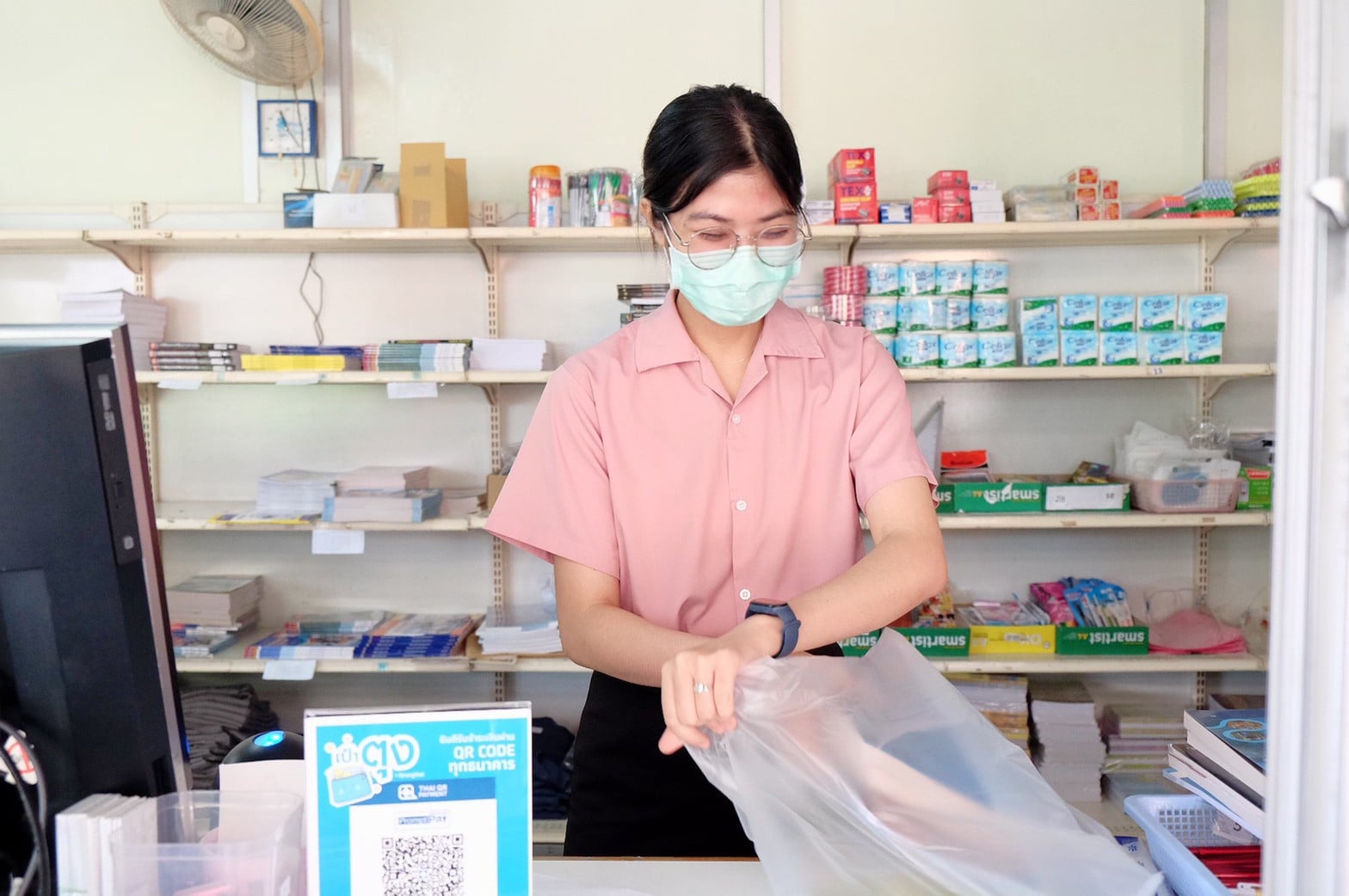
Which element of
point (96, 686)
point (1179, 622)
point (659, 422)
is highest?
point (659, 422)

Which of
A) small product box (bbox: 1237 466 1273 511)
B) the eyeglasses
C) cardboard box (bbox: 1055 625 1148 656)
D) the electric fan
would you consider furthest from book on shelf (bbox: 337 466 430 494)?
small product box (bbox: 1237 466 1273 511)

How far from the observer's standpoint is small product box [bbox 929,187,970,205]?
267cm

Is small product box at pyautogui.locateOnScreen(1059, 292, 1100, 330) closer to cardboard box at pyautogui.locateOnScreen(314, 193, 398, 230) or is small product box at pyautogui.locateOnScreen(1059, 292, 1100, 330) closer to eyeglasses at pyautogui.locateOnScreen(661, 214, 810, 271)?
eyeglasses at pyautogui.locateOnScreen(661, 214, 810, 271)

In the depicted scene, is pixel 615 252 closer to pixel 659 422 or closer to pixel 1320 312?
pixel 659 422

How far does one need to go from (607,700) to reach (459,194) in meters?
1.83

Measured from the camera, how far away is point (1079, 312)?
8.82 feet

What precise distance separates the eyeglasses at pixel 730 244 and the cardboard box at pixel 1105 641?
6.04 feet

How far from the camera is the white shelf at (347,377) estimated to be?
2.67m

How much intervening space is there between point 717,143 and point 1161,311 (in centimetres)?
194

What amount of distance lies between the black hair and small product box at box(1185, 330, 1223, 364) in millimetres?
1833

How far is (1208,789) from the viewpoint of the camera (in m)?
0.93

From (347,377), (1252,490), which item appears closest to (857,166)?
(1252,490)

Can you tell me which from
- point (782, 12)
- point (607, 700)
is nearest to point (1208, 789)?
point (607, 700)

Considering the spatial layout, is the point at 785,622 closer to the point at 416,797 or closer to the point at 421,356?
the point at 416,797
